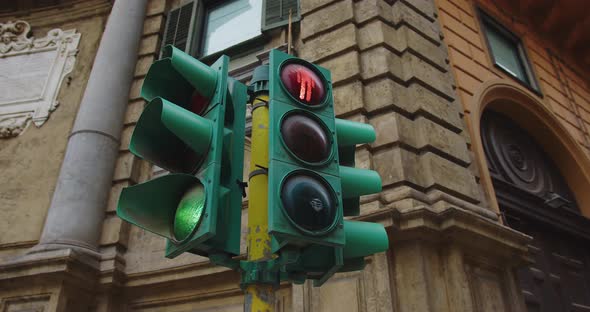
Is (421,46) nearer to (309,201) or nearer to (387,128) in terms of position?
(387,128)

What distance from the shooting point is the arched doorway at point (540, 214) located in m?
7.14

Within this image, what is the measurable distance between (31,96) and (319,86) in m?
7.86

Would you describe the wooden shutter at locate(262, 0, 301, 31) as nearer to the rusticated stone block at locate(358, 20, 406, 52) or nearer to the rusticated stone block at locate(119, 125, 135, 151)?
the rusticated stone block at locate(358, 20, 406, 52)

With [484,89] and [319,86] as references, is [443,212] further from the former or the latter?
[484,89]

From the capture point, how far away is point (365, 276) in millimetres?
4645

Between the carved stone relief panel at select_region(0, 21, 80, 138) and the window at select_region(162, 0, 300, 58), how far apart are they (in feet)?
6.62

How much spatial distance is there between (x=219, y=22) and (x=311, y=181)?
7562 millimetres

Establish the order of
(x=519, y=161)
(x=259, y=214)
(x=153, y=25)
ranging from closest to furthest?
(x=259, y=214)
(x=519, y=161)
(x=153, y=25)

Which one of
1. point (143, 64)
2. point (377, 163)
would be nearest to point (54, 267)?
→ point (377, 163)

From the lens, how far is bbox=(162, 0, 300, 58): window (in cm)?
794

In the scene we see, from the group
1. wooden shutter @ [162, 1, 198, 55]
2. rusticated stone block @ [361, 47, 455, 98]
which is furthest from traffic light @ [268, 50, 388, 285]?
wooden shutter @ [162, 1, 198, 55]

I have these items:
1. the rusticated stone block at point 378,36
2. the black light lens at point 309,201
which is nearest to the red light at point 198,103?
the black light lens at point 309,201

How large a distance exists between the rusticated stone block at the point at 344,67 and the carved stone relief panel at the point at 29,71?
5.09 metres

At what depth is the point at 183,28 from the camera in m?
8.92
